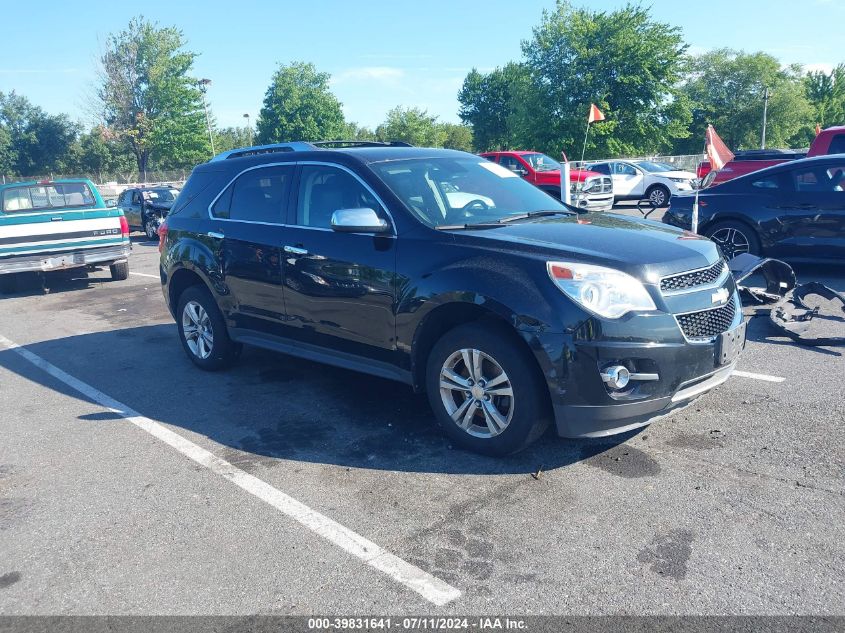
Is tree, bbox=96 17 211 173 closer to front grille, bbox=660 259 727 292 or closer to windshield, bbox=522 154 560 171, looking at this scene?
windshield, bbox=522 154 560 171

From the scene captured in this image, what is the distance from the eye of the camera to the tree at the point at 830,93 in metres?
73.1

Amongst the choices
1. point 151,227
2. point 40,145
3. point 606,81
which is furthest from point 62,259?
point 40,145

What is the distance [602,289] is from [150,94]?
5712 cm

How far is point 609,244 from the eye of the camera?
412 centimetres

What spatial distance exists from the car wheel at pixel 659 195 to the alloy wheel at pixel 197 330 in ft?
64.5

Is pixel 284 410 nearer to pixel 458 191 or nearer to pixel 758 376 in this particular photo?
pixel 458 191

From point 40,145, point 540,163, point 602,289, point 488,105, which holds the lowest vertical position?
point 602,289

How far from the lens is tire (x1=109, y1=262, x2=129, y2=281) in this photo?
13016mm

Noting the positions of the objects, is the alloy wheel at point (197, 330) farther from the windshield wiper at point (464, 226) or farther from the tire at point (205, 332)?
the windshield wiper at point (464, 226)

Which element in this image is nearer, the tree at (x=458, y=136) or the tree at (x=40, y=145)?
the tree at (x=40, y=145)

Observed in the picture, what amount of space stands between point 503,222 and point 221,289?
103 inches

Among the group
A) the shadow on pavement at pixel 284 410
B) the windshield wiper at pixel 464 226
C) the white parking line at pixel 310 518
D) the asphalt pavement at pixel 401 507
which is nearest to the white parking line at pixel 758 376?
the asphalt pavement at pixel 401 507

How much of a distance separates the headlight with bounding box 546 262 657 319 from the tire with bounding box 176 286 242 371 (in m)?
3.45

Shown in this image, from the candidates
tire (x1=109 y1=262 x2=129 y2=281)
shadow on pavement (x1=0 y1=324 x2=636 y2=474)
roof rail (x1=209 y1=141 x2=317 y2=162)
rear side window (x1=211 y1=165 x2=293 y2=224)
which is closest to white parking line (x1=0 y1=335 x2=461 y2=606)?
shadow on pavement (x1=0 y1=324 x2=636 y2=474)
